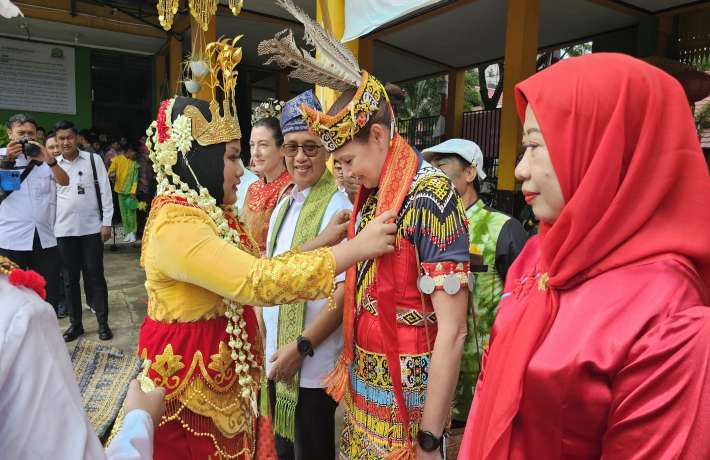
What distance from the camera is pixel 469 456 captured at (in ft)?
4.01

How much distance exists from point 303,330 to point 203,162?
949 mm

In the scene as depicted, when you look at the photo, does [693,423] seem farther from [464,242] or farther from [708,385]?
[464,242]

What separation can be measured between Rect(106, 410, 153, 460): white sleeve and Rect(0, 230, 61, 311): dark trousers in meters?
4.19

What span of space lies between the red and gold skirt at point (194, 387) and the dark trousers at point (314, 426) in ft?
1.75

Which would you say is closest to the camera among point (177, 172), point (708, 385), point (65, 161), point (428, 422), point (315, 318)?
point (708, 385)

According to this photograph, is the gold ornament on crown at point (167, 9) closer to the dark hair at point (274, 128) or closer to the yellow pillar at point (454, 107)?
the dark hair at point (274, 128)

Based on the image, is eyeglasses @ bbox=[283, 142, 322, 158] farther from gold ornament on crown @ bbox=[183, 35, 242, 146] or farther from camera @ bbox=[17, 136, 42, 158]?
camera @ bbox=[17, 136, 42, 158]

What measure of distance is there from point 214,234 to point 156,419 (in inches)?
24.1

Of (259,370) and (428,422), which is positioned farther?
(259,370)

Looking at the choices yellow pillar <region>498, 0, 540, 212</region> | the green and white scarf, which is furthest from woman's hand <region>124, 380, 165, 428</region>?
yellow pillar <region>498, 0, 540, 212</region>

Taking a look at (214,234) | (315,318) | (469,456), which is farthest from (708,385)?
(315,318)

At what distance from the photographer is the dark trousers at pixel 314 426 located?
2256 mm

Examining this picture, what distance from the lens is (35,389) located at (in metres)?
0.70

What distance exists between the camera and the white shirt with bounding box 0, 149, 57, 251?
4.41 metres
